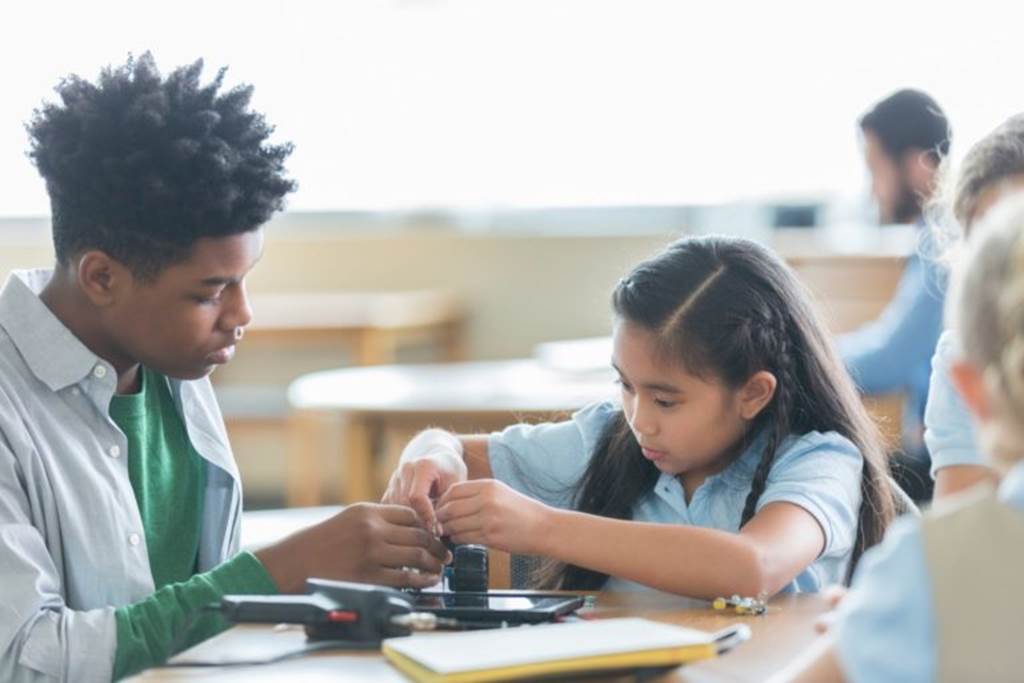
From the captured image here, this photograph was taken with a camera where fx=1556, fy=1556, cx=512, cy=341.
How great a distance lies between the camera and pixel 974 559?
0.94m

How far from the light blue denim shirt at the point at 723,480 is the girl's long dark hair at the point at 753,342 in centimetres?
3

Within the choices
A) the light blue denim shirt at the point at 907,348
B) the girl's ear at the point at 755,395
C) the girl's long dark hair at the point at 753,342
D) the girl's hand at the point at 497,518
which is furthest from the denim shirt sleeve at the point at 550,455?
the light blue denim shirt at the point at 907,348

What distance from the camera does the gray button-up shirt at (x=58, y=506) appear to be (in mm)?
1446

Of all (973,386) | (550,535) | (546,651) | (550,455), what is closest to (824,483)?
(550,535)

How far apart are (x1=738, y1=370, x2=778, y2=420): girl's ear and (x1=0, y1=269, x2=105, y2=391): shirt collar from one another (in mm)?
705

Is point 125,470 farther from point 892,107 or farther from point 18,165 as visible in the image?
point 18,165

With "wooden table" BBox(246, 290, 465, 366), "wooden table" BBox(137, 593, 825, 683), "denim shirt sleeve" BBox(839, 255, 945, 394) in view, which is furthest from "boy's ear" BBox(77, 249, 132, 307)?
"wooden table" BBox(246, 290, 465, 366)

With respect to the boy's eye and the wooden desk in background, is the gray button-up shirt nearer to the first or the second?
the boy's eye

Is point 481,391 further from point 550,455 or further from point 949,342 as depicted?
point 949,342

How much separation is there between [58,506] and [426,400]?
169cm

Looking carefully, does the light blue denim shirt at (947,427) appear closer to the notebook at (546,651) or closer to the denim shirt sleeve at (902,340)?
the notebook at (546,651)

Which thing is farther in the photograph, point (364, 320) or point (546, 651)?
point (364, 320)

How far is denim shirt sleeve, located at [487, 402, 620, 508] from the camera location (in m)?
1.92

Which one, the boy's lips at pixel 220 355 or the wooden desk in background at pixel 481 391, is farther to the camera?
the wooden desk in background at pixel 481 391
